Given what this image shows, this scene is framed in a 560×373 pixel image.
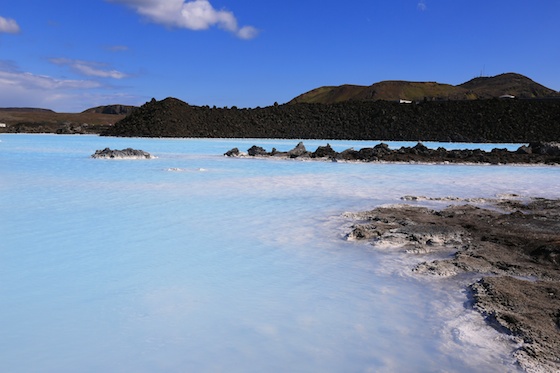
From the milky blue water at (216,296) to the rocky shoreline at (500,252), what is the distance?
196mm

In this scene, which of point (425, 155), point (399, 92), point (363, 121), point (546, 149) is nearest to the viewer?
point (425, 155)

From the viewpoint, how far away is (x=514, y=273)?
479 cm

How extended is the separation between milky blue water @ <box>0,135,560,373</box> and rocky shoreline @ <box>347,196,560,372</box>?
0.20m

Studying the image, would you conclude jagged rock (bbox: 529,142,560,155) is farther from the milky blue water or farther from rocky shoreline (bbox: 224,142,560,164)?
the milky blue water

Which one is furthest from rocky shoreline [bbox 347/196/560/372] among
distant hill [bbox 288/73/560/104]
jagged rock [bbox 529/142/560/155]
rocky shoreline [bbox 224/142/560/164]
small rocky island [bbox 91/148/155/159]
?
distant hill [bbox 288/73/560/104]

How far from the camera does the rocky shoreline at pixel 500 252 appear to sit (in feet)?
11.1

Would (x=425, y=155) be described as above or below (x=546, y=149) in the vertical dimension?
below

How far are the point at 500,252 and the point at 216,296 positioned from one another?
11.3 ft

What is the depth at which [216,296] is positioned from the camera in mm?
4238

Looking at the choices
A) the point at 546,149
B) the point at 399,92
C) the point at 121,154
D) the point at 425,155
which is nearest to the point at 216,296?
the point at 121,154

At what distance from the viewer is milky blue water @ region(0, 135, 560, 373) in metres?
3.10

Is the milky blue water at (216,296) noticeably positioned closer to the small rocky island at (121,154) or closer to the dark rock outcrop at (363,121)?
the small rocky island at (121,154)

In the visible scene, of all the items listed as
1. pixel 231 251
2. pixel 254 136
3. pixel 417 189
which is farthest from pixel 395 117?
pixel 231 251

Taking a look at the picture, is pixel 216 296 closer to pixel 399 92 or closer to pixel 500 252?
pixel 500 252
